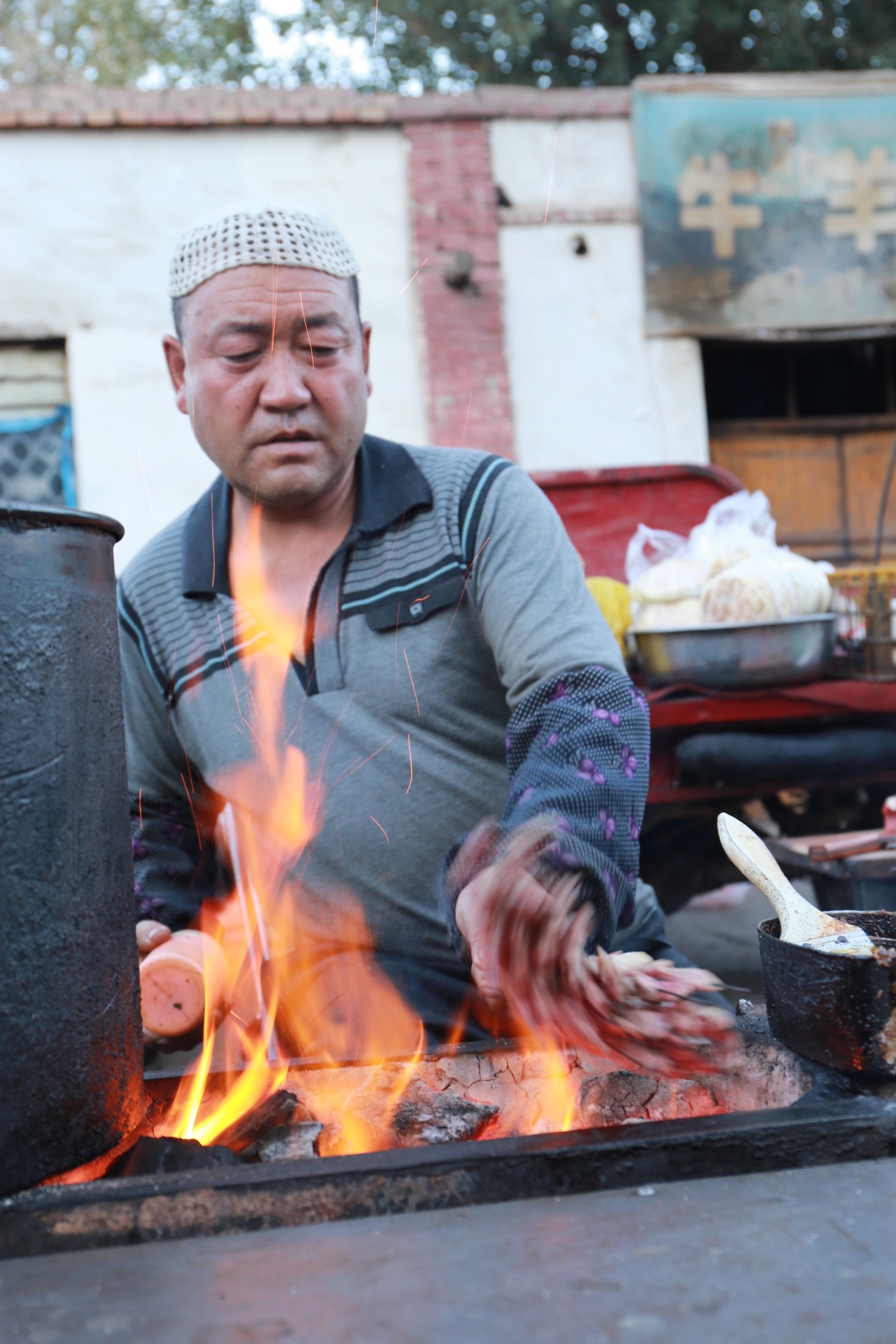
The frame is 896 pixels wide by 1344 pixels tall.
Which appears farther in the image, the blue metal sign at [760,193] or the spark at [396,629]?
the blue metal sign at [760,193]

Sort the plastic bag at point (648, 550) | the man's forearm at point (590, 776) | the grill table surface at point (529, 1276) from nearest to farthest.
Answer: the grill table surface at point (529, 1276)
the man's forearm at point (590, 776)
the plastic bag at point (648, 550)

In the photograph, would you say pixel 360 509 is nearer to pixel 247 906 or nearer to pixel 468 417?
pixel 247 906

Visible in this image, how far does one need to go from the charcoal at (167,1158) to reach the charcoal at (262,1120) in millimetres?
60

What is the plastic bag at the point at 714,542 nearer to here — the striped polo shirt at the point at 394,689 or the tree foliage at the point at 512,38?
the striped polo shirt at the point at 394,689

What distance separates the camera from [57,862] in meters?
1.09

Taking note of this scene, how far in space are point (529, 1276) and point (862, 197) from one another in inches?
312

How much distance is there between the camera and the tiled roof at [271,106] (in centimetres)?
679

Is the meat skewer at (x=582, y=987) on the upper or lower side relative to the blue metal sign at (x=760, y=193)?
lower

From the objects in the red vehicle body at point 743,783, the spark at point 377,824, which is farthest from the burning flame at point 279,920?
the red vehicle body at point 743,783

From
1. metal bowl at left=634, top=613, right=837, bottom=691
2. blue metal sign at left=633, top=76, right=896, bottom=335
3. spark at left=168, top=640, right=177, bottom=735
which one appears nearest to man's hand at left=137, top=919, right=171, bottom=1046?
spark at left=168, top=640, right=177, bottom=735

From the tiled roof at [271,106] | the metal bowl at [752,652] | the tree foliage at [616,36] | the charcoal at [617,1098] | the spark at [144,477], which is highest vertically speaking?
the tree foliage at [616,36]

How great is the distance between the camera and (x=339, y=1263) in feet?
3.08

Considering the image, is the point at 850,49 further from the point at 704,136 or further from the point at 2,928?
the point at 2,928

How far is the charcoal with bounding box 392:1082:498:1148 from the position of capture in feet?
4.23
